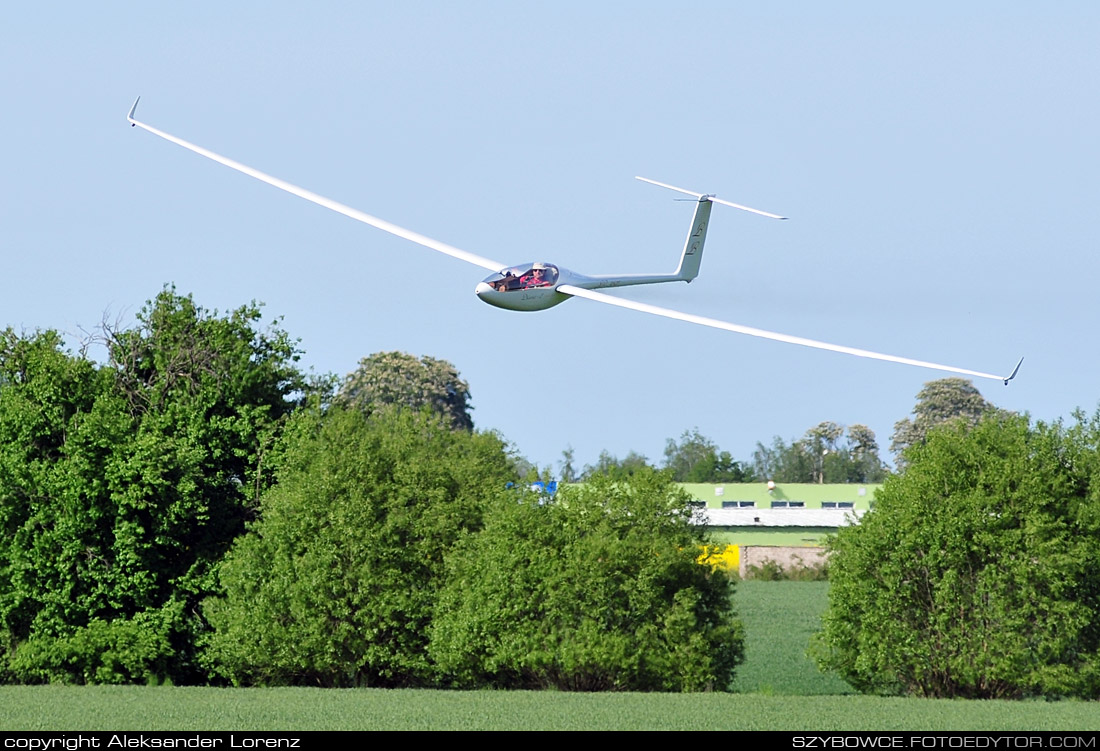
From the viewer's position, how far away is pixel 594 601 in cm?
2588

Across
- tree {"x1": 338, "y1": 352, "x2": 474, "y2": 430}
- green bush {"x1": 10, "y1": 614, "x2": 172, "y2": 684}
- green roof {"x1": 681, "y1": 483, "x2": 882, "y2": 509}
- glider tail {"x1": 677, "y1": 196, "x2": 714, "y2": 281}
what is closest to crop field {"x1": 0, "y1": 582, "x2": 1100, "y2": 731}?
green bush {"x1": 10, "y1": 614, "x2": 172, "y2": 684}

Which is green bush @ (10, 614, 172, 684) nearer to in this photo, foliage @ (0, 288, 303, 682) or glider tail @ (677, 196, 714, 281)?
foliage @ (0, 288, 303, 682)

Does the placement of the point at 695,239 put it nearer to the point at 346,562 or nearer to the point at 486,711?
the point at 346,562

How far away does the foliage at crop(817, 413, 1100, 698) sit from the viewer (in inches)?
947

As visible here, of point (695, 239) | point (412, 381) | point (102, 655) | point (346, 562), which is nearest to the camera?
point (346, 562)

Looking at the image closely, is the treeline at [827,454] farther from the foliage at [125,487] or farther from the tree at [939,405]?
the foliage at [125,487]

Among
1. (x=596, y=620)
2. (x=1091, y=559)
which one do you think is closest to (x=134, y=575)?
(x=596, y=620)

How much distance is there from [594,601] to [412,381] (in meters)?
79.1

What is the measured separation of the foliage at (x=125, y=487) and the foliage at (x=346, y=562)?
1598 mm

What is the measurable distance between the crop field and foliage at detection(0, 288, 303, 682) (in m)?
2.47

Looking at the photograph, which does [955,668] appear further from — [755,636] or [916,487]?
[755,636]

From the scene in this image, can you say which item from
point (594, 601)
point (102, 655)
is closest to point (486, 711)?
point (594, 601)

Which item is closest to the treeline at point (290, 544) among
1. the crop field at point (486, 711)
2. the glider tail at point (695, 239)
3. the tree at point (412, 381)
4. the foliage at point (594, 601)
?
the foliage at point (594, 601)

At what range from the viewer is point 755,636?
4347 centimetres
